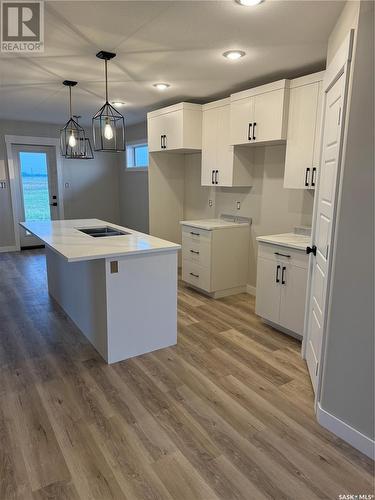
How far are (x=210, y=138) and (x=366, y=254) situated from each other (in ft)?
9.87

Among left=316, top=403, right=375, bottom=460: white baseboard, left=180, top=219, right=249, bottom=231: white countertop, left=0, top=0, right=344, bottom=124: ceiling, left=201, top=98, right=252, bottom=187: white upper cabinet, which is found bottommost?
left=316, top=403, right=375, bottom=460: white baseboard

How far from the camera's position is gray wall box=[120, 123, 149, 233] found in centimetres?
645

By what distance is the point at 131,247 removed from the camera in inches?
110

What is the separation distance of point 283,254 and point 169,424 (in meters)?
1.78

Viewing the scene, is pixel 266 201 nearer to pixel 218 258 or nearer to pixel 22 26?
pixel 218 258

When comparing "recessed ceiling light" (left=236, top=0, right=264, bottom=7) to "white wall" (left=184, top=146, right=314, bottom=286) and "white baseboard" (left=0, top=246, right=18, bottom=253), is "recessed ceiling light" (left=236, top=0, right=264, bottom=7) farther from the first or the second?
"white baseboard" (left=0, top=246, right=18, bottom=253)

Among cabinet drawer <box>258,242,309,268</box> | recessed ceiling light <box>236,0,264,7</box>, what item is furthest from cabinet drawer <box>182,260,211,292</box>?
recessed ceiling light <box>236,0,264,7</box>

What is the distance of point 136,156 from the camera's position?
686 centimetres

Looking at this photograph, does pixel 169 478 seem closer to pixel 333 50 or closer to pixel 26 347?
pixel 26 347

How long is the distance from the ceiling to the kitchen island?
1.58m

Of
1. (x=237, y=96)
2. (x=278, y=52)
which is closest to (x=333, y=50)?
(x=278, y=52)

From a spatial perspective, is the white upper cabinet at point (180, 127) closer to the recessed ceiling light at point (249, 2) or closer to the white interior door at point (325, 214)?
the white interior door at point (325, 214)

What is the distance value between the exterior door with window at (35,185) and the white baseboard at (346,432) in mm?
6290

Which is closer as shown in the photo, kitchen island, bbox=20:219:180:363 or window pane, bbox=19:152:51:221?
kitchen island, bbox=20:219:180:363
